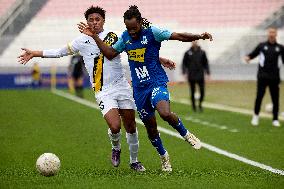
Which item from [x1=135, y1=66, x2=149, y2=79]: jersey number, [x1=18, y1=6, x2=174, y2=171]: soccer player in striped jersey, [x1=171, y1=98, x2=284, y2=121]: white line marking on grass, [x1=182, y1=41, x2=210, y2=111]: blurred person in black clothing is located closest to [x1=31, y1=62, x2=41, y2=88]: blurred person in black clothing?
→ [x1=171, y1=98, x2=284, y2=121]: white line marking on grass

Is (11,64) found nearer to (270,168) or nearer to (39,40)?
(39,40)

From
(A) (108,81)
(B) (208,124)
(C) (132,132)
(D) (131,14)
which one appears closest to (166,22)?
(B) (208,124)

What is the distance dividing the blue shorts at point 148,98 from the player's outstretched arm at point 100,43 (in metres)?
0.57

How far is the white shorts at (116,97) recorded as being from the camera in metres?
10.3

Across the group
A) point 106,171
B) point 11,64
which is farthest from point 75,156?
point 11,64

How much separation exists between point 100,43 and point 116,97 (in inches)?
32.4

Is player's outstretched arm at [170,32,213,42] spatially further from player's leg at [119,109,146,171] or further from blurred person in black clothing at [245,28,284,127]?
Result: blurred person in black clothing at [245,28,284,127]

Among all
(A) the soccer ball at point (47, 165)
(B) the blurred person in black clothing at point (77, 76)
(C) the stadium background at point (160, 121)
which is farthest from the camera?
(B) the blurred person in black clothing at point (77, 76)

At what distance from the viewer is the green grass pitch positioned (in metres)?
8.91

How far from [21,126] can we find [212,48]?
85.9 feet

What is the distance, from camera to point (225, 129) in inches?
683

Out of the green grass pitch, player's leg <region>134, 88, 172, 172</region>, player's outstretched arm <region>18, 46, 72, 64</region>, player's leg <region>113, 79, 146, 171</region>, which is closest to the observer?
the green grass pitch

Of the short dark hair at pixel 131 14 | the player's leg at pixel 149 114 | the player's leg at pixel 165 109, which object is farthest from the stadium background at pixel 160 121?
the short dark hair at pixel 131 14

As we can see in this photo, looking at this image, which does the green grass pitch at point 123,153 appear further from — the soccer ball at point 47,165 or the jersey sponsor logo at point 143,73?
the jersey sponsor logo at point 143,73
